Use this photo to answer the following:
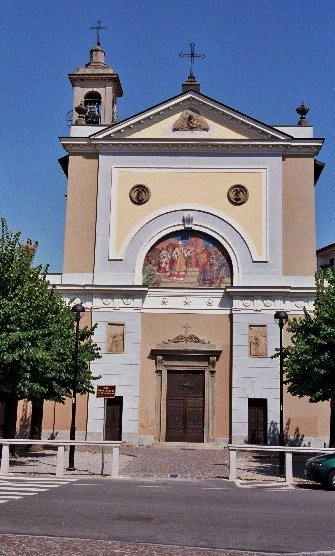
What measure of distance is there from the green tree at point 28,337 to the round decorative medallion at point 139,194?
901cm

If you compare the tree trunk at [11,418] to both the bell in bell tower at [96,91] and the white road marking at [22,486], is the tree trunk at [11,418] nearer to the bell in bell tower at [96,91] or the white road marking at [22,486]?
the white road marking at [22,486]

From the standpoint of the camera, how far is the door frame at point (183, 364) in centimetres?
3234

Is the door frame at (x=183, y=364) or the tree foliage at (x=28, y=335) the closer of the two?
the tree foliage at (x=28, y=335)

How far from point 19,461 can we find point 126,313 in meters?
11.1

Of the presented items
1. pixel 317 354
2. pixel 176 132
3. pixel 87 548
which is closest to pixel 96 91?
pixel 176 132

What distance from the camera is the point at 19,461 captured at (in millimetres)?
23312

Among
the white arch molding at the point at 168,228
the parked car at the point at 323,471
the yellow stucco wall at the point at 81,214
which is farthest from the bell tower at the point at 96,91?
the parked car at the point at 323,471

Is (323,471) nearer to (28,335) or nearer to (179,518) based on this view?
(179,518)

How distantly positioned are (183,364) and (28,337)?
11.7 meters

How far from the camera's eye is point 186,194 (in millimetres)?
34312

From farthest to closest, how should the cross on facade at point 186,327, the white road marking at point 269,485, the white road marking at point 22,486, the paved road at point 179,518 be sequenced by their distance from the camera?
the cross on facade at point 186,327 → the white road marking at point 269,485 → the white road marking at point 22,486 → the paved road at point 179,518

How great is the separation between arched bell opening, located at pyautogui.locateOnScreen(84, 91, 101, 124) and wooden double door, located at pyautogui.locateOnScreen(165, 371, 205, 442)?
1412 centimetres

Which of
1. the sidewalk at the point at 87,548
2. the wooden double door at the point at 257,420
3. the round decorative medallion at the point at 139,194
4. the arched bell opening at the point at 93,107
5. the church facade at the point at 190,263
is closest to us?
the sidewalk at the point at 87,548

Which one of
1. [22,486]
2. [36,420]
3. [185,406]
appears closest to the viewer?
[22,486]
